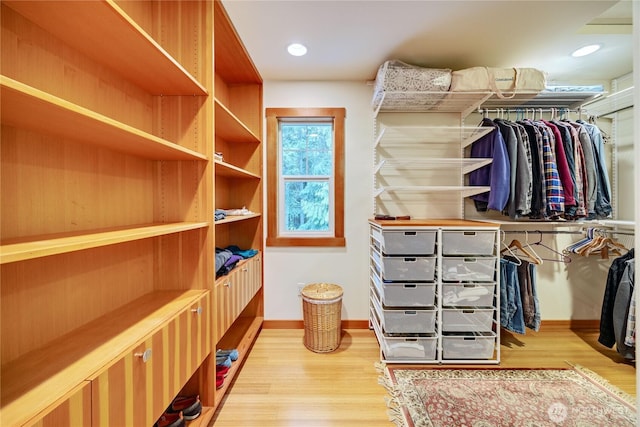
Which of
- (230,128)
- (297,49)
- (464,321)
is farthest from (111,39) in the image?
(464,321)

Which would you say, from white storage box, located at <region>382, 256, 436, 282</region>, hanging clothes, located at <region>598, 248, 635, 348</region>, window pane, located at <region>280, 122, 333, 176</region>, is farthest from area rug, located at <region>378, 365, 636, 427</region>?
window pane, located at <region>280, 122, 333, 176</region>

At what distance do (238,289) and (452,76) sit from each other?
2292 mm

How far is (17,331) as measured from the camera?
0.72 m

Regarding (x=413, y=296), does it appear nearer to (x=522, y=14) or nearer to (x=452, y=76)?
(x=452, y=76)

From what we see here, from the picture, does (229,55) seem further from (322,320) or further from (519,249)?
(519,249)

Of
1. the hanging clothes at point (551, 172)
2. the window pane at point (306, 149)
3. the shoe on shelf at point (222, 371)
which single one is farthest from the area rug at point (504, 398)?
the window pane at point (306, 149)

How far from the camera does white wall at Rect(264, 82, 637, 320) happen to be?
7.50ft

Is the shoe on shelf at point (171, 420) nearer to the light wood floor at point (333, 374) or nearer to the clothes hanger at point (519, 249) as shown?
the light wood floor at point (333, 374)

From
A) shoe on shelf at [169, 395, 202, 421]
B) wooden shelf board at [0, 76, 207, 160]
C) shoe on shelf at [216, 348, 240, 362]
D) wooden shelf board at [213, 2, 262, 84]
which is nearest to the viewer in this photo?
wooden shelf board at [0, 76, 207, 160]

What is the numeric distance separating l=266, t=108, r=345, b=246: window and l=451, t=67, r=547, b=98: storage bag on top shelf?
102 centimetres

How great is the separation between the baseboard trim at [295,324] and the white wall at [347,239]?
1.4 inches

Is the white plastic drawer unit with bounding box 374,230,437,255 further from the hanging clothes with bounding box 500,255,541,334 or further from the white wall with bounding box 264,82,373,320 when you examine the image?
the hanging clothes with bounding box 500,255,541,334

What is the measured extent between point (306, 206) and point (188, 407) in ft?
5.56

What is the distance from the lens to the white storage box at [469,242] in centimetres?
174
